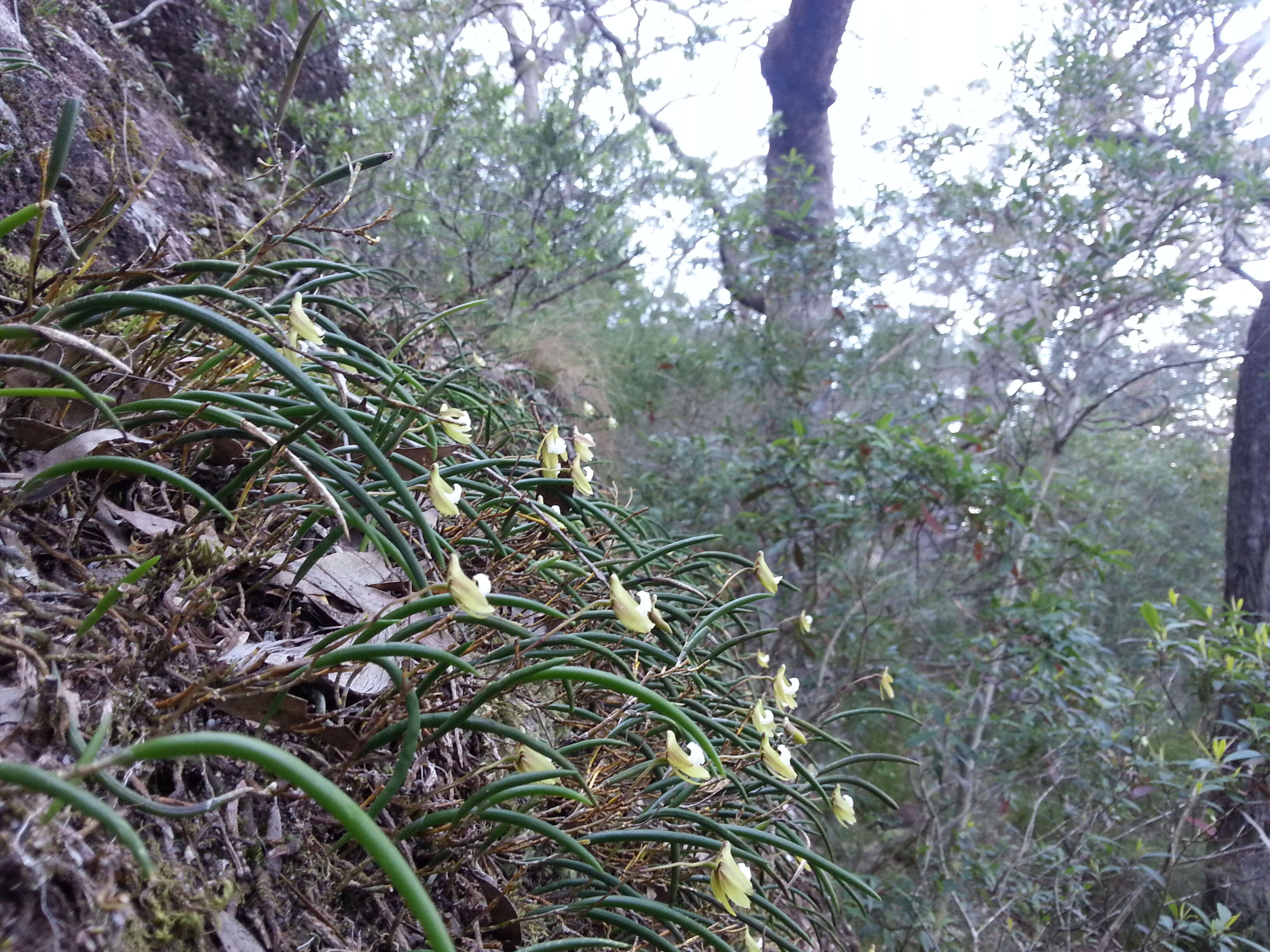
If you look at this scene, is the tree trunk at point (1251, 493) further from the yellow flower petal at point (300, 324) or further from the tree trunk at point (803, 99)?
the yellow flower petal at point (300, 324)

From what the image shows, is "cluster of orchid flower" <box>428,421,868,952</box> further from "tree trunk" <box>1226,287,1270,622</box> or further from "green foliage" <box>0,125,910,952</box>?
"tree trunk" <box>1226,287,1270,622</box>

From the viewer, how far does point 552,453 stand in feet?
3.37

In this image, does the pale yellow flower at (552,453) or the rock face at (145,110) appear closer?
the pale yellow flower at (552,453)

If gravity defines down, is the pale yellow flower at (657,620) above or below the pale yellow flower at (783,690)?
above

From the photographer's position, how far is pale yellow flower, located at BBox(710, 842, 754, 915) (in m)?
0.81

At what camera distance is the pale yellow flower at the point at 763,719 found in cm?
97

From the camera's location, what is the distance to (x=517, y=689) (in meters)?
1.27

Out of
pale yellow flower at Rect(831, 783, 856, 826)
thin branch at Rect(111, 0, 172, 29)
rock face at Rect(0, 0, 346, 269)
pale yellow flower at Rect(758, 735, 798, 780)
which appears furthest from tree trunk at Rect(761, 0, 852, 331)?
pale yellow flower at Rect(758, 735, 798, 780)

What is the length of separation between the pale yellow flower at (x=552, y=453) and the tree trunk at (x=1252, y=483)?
396cm

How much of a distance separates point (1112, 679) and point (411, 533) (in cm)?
287

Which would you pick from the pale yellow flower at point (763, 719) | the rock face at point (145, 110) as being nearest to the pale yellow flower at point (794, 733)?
the pale yellow flower at point (763, 719)

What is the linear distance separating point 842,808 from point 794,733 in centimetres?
13

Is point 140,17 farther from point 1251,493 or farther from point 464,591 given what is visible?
point 1251,493

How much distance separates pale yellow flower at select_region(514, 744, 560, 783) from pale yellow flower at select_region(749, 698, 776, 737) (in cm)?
30
